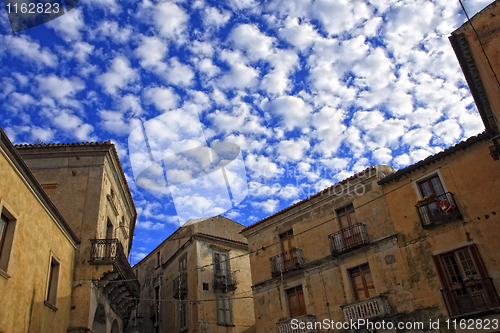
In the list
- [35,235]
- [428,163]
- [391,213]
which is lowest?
[35,235]

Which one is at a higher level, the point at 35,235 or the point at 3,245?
the point at 35,235

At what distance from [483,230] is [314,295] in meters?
8.74

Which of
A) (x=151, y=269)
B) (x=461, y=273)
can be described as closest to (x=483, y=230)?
(x=461, y=273)

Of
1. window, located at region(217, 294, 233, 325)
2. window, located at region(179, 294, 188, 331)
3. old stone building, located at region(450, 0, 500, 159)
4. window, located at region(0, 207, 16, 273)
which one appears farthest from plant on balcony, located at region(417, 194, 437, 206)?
window, located at region(179, 294, 188, 331)

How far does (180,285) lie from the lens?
28.7 metres

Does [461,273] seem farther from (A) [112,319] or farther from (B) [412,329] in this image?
(A) [112,319]

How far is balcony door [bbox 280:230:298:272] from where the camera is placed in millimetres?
21578

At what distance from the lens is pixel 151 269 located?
37.8 meters

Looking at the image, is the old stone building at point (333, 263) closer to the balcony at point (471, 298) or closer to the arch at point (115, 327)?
the balcony at point (471, 298)

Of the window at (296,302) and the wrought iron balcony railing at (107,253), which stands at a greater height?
the wrought iron balcony railing at (107,253)

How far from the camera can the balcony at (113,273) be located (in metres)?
16.5

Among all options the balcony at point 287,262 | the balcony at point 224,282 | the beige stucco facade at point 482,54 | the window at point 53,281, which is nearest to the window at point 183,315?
the balcony at point 224,282

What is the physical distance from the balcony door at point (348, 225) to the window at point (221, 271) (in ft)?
37.1

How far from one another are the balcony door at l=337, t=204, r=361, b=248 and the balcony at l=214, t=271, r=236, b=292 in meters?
11.8
